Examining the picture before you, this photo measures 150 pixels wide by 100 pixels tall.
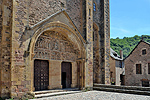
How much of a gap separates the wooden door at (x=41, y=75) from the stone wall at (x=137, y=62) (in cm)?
1395

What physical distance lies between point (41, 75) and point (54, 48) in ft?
6.07

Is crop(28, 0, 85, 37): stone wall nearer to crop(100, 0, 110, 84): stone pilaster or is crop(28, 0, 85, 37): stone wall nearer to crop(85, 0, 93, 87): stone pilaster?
crop(85, 0, 93, 87): stone pilaster

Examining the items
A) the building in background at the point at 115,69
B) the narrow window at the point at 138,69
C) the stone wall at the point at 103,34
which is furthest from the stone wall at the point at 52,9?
the building in background at the point at 115,69

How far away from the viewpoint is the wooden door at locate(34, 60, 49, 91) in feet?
32.3

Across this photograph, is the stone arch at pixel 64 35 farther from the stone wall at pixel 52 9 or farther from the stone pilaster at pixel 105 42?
the stone pilaster at pixel 105 42

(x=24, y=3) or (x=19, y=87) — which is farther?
Answer: (x=24, y=3)

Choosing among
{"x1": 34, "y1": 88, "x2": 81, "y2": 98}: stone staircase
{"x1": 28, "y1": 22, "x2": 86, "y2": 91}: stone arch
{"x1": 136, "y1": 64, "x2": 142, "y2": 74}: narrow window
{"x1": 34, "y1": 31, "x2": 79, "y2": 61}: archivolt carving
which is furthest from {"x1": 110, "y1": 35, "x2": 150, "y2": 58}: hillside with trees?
{"x1": 34, "y1": 88, "x2": 81, "y2": 98}: stone staircase

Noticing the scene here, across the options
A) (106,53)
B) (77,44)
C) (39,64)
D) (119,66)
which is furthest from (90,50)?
(119,66)

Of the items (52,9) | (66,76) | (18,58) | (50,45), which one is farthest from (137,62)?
(18,58)

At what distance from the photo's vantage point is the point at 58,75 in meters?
11.1

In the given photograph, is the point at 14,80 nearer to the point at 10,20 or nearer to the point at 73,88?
the point at 10,20

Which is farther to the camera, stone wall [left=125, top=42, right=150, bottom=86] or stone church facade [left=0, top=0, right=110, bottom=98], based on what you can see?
stone wall [left=125, top=42, right=150, bottom=86]

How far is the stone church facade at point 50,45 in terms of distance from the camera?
7.79m

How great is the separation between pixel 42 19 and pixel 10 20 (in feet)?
6.93
